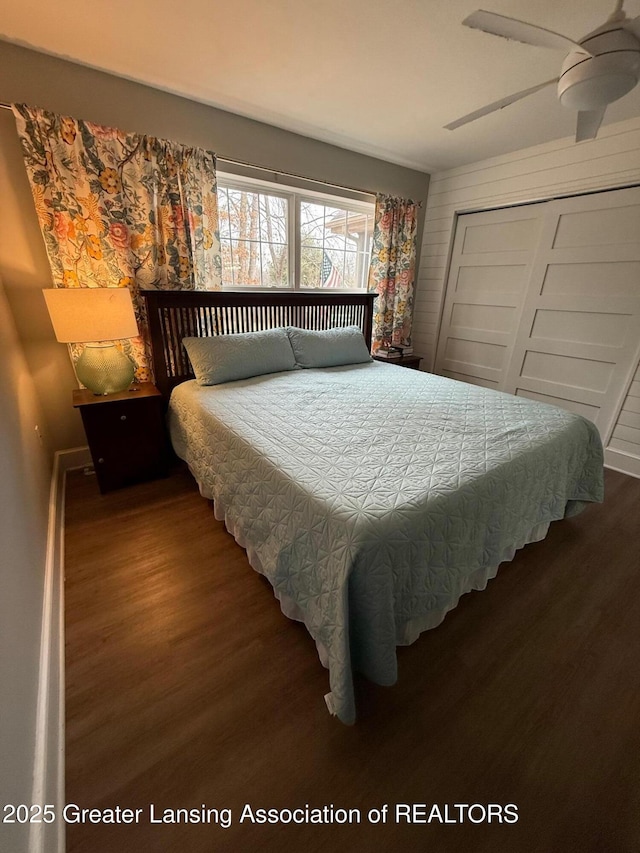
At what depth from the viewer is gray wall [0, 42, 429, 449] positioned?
1.87 metres

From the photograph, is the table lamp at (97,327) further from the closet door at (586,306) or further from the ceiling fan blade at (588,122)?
the closet door at (586,306)

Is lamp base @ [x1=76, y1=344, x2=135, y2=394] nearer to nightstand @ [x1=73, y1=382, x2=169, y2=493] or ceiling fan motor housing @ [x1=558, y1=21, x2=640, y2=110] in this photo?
nightstand @ [x1=73, y1=382, x2=169, y2=493]

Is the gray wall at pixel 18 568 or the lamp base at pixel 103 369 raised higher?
the lamp base at pixel 103 369

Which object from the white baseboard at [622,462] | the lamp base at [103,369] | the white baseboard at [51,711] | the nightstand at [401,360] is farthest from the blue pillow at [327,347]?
the white baseboard at [622,462]

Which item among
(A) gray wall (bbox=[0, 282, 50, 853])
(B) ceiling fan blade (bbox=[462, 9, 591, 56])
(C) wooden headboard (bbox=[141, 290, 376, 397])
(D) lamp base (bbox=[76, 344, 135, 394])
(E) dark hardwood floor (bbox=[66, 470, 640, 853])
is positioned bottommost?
(E) dark hardwood floor (bbox=[66, 470, 640, 853])

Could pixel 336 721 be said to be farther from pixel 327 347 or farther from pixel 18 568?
pixel 327 347

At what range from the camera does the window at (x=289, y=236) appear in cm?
272

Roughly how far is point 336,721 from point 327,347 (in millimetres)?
2359

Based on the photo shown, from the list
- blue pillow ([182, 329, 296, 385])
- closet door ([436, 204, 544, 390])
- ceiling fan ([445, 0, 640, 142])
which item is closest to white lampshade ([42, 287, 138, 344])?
blue pillow ([182, 329, 296, 385])

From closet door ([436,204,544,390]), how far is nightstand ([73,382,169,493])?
123 inches

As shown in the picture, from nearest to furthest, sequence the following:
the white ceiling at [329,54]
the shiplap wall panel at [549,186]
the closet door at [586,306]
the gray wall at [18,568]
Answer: the gray wall at [18,568] → the white ceiling at [329,54] → the shiplap wall panel at [549,186] → the closet door at [586,306]

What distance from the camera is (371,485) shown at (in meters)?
1.21

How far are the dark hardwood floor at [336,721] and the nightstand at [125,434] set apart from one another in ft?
1.89

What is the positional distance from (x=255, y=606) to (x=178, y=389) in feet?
5.03
